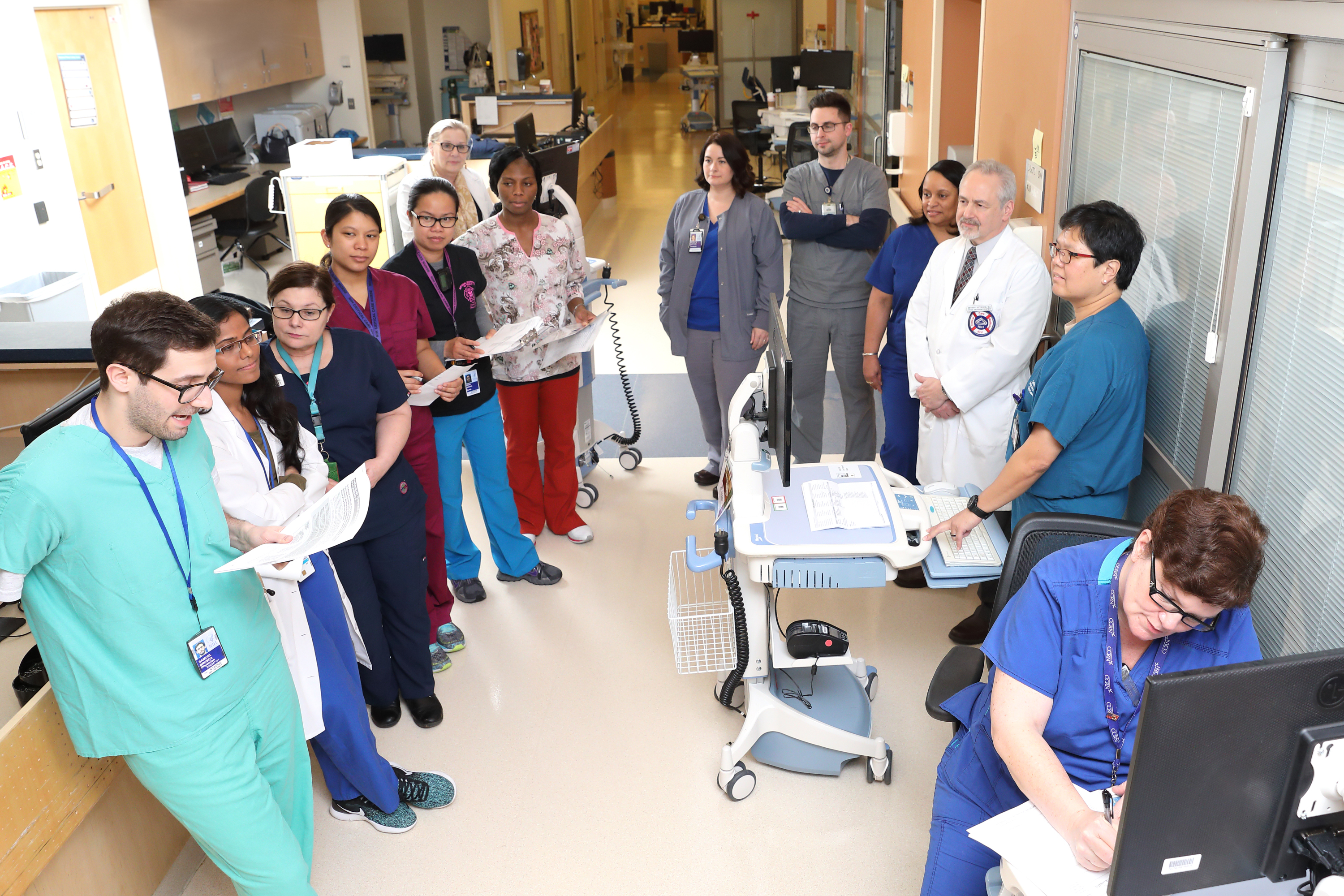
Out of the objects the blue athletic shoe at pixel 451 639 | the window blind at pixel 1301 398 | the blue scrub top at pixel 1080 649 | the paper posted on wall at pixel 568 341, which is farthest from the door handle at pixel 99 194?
the window blind at pixel 1301 398

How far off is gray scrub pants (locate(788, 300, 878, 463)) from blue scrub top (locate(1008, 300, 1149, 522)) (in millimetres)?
1452

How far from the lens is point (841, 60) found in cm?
902

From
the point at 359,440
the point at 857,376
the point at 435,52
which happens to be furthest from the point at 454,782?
the point at 435,52

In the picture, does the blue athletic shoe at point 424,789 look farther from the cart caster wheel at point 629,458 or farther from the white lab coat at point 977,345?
the cart caster wheel at point 629,458

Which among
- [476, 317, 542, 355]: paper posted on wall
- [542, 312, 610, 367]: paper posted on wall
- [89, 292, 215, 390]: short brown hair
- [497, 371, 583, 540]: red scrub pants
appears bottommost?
[497, 371, 583, 540]: red scrub pants

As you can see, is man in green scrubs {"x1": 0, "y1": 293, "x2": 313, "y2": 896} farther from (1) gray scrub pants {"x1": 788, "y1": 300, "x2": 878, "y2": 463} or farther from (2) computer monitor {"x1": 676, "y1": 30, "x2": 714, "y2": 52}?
(2) computer monitor {"x1": 676, "y1": 30, "x2": 714, "y2": 52}

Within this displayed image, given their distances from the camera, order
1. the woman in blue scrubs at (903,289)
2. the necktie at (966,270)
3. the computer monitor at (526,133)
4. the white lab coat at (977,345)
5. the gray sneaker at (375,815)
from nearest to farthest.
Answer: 1. the gray sneaker at (375,815)
2. the white lab coat at (977,345)
3. the necktie at (966,270)
4. the woman in blue scrubs at (903,289)
5. the computer monitor at (526,133)

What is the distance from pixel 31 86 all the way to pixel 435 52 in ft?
24.2

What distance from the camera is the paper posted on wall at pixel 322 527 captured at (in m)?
1.80

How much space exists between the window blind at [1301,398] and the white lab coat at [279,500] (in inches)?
85.1

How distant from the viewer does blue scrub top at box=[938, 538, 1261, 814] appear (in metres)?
1.62

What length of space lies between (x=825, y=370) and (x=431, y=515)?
1829 mm

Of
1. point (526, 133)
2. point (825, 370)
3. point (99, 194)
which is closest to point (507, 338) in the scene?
point (825, 370)

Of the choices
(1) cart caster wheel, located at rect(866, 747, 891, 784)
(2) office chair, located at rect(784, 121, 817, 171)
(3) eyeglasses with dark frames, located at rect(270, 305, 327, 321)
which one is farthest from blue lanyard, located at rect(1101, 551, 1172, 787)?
(2) office chair, located at rect(784, 121, 817, 171)
